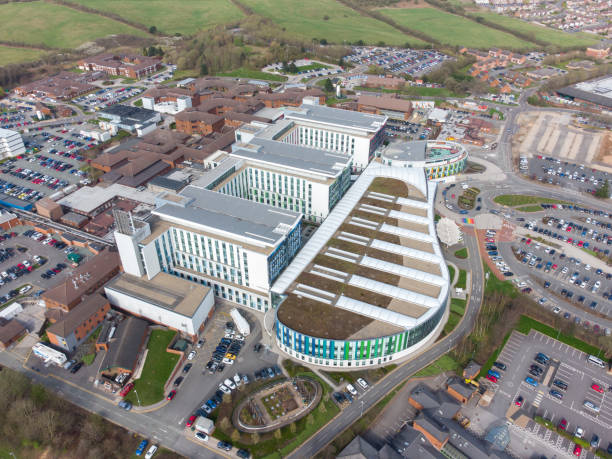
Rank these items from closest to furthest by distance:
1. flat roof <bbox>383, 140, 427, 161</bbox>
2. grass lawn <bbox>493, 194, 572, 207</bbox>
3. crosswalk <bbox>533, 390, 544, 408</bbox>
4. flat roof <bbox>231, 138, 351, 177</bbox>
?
crosswalk <bbox>533, 390, 544, 408</bbox>
flat roof <bbox>231, 138, 351, 177</bbox>
grass lawn <bbox>493, 194, 572, 207</bbox>
flat roof <bbox>383, 140, 427, 161</bbox>

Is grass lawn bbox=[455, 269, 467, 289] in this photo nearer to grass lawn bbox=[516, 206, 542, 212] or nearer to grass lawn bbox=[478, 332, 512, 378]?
grass lawn bbox=[478, 332, 512, 378]

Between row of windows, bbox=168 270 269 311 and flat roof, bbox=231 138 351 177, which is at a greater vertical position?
flat roof, bbox=231 138 351 177

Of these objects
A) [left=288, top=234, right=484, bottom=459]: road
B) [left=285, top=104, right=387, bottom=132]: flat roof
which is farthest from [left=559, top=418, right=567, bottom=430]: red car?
[left=285, top=104, right=387, bottom=132]: flat roof

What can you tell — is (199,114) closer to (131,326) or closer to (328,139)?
(328,139)

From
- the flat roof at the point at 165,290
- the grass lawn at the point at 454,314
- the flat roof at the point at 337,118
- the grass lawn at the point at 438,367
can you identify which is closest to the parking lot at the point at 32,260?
the flat roof at the point at 165,290

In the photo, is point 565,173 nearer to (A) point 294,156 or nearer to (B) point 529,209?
(B) point 529,209

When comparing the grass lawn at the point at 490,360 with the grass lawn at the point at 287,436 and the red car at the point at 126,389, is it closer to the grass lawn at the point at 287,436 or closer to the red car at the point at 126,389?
the grass lawn at the point at 287,436

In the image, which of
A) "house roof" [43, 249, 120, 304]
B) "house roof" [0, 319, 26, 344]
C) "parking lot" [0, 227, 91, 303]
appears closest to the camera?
"house roof" [0, 319, 26, 344]

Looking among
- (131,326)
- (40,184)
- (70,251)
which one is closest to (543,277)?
(131,326)
